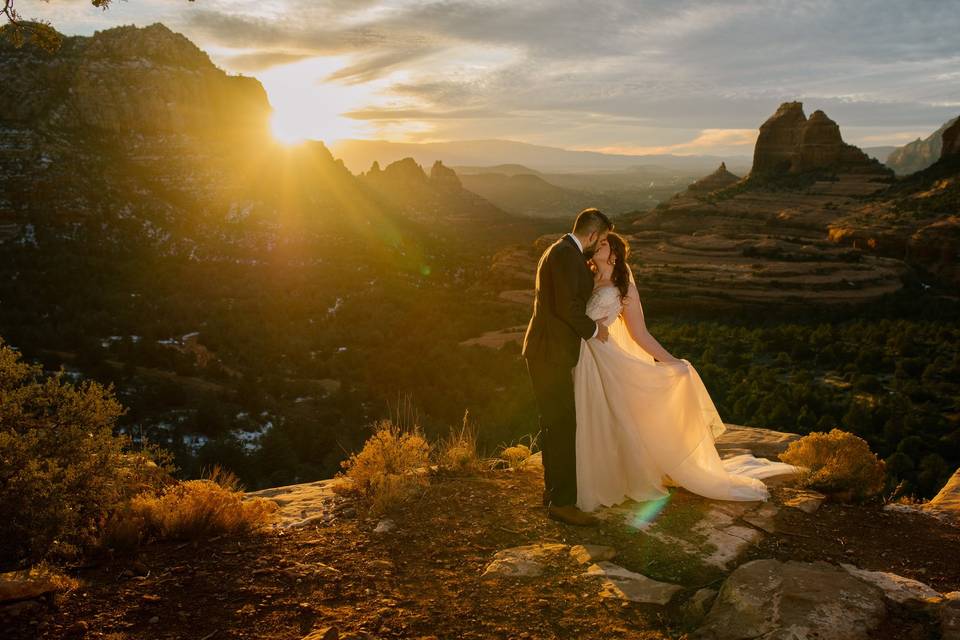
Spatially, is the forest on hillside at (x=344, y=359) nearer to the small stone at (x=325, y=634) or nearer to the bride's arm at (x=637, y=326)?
the bride's arm at (x=637, y=326)

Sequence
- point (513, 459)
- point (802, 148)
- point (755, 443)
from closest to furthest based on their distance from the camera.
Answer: point (513, 459) → point (755, 443) → point (802, 148)

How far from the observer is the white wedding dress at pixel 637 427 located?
15.7 feet

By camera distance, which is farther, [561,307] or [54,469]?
[561,307]

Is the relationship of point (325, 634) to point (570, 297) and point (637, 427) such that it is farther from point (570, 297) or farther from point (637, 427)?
point (637, 427)

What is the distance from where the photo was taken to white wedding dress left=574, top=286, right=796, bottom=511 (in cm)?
478

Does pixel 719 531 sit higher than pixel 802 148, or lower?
lower

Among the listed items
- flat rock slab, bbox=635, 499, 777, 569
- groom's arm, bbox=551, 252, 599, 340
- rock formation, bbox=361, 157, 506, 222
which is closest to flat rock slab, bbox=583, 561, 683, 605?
flat rock slab, bbox=635, 499, 777, 569

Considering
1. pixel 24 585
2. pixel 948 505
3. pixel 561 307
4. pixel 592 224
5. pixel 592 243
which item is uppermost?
pixel 592 224

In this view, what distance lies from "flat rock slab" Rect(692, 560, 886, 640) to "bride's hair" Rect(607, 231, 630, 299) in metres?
2.17

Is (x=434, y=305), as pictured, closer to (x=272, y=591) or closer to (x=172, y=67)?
(x=172, y=67)

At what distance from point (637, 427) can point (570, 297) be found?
49.8 inches

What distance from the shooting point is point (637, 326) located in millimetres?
5008

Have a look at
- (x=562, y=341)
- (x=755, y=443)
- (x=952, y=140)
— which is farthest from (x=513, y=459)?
(x=952, y=140)

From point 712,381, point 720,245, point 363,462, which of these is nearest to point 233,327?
point 712,381
